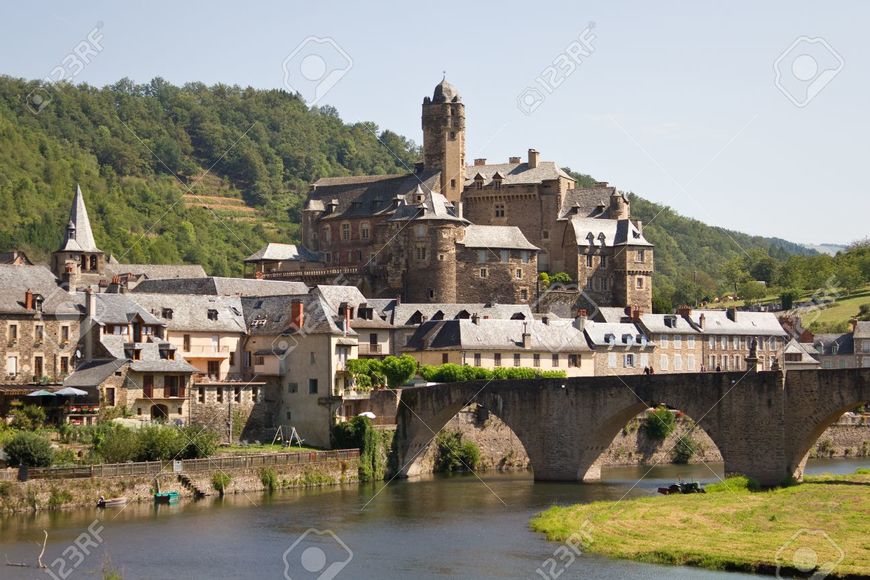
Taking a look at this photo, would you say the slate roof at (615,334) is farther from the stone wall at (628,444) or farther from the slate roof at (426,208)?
the slate roof at (426,208)

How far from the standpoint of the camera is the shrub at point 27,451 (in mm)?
66875

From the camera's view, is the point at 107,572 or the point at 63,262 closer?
the point at 107,572

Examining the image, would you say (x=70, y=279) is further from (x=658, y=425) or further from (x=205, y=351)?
(x=658, y=425)

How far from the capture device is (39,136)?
195 m

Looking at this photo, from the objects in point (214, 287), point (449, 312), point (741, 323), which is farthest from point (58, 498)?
point (741, 323)

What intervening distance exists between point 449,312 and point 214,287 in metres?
16.1

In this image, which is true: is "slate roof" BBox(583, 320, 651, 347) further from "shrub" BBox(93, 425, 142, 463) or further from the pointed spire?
"shrub" BBox(93, 425, 142, 463)

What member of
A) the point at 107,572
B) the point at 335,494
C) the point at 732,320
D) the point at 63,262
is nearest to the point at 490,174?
the point at 732,320

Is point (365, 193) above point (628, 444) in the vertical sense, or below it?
above

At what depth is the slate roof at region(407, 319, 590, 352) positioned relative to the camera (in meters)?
97.7

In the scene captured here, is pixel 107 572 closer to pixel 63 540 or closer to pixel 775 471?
pixel 63 540

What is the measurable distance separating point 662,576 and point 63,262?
69.6 meters

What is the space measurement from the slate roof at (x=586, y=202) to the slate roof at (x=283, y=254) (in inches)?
831

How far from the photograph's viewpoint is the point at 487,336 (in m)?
98.8
